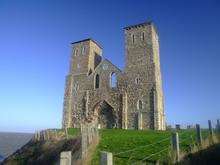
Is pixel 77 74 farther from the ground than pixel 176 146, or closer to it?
farther from the ground

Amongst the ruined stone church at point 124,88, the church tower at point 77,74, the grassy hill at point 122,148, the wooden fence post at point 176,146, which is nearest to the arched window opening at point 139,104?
the ruined stone church at point 124,88

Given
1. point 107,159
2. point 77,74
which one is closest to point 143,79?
point 77,74

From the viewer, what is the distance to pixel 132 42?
39281mm

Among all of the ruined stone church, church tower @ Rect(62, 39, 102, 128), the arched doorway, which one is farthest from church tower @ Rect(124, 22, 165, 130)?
church tower @ Rect(62, 39, 102, 128)

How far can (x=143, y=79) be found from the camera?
35844 millimetres

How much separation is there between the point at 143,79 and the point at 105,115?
7.41 m

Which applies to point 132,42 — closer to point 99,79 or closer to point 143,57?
point 143,57

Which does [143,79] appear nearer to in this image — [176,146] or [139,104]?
[139,104]

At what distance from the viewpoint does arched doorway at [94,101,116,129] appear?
36594 millimetres

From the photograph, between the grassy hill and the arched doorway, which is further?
the arched doorway

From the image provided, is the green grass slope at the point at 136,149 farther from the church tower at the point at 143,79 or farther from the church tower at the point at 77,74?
the church tower at the point at 77,74

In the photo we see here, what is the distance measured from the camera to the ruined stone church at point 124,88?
114 ft

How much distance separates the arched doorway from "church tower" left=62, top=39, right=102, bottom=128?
10.0 ft

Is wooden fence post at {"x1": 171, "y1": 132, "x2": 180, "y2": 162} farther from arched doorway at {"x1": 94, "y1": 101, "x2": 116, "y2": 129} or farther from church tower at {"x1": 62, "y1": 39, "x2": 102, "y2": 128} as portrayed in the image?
church tower at {"x1": 62, "y1": 39, "x2": 102, "y2": 128}
